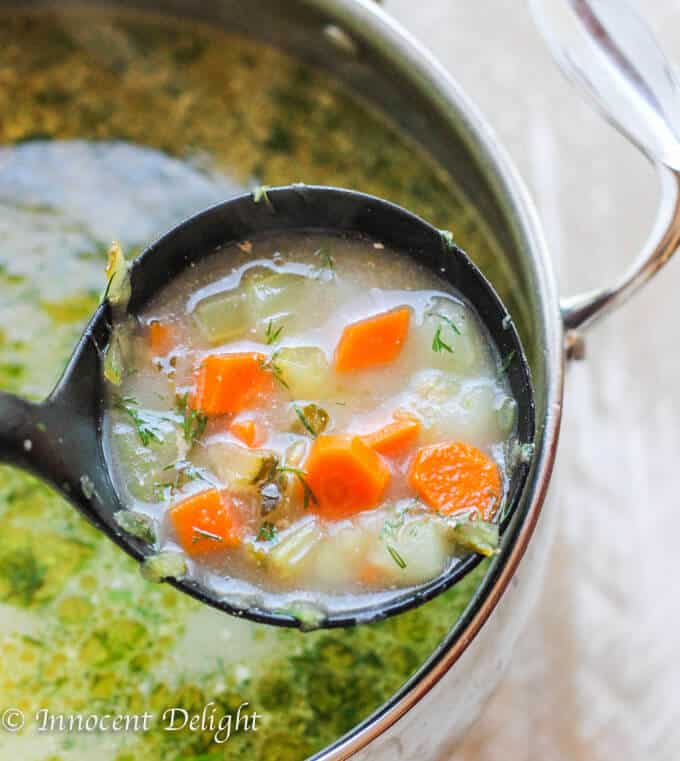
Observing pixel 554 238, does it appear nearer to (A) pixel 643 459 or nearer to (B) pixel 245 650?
(A) pixel 643 459

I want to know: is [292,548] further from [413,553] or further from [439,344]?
[439,344]

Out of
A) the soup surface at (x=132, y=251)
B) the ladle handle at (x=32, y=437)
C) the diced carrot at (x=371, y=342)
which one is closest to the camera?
the ladle handle at (x=32, y=437)

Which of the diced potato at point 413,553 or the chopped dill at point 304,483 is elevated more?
the diced potato at point 413,553

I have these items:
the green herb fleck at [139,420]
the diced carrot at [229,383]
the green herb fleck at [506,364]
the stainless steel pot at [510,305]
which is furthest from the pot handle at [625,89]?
the green herb fleck at [139,420]

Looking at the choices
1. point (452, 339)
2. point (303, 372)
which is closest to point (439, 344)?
point (452, 339)

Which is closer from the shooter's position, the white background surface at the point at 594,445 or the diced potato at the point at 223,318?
the diced potato at the point at 223,318

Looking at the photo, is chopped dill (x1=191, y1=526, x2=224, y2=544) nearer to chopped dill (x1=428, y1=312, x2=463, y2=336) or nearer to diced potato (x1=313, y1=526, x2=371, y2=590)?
diced potato (x1=313, y1=526, x2=371, y2=590)

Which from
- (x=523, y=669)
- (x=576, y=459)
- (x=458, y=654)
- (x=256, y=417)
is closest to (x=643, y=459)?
(x=576, y=459)

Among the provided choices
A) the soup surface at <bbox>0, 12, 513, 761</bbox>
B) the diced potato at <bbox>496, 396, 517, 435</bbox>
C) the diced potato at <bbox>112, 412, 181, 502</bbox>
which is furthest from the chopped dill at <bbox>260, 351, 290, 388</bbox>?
the soup surface at <bbox>0, 12, 513, 761</bbox>

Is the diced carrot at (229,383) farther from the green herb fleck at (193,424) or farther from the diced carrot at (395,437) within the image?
the diced carrot at (395,437)
